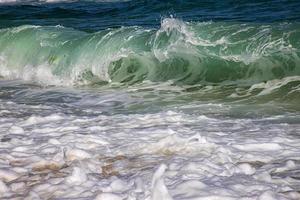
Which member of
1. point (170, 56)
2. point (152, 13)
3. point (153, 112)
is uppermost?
point (152, 13)

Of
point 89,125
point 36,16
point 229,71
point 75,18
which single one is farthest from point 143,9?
point 89,125

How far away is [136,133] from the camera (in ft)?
18.2

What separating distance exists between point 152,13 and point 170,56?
1082 centimetres

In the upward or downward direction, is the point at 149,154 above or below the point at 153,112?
above

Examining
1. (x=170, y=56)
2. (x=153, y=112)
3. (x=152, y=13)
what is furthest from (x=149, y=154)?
(x=152, y=13)

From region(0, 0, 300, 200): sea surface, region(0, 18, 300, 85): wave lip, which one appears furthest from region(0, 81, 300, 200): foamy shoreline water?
region(0, 18, 300, 85): wave lip

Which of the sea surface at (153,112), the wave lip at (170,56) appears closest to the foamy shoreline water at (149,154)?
the sea surface at (153,112)

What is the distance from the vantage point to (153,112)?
22.8 feet

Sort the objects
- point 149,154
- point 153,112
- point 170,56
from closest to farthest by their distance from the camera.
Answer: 1. point 149,154
2. point 153,112
3. point 170,56

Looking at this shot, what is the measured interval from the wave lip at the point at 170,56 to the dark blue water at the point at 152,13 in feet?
15.1

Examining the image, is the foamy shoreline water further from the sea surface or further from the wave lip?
the wave lip

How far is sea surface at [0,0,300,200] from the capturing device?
3.86m

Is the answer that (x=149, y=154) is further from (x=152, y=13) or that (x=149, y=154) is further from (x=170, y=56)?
(x=152, y=13)

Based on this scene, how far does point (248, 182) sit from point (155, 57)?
7.74m
